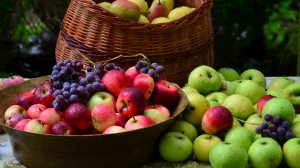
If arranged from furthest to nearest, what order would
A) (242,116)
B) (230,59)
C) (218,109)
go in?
(230,59) → (242,116) → (218,109)

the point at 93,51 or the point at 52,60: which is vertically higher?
the point at 93,51

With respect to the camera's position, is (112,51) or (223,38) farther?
(223,38)

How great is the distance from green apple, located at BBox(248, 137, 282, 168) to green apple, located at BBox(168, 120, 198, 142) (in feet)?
0.75

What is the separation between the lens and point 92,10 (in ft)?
6.71

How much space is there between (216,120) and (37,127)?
56 centimetres

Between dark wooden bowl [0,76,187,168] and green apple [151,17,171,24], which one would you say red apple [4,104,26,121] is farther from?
green apple [151,17,171,24]

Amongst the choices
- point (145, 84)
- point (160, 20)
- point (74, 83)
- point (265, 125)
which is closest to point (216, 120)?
point (265, 125)

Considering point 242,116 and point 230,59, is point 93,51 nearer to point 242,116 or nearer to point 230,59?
point 242,116

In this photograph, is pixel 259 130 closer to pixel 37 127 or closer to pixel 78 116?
pixel 78 116

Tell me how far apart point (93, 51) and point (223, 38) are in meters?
2.14

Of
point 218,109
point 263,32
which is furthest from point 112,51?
point 263,32

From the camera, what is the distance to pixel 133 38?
2068 mm

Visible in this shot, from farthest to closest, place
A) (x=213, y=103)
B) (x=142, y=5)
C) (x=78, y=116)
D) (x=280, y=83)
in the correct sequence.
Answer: (x=142, y=5) < (x=280, y=83) < (x=213, y=103) < (x=78, y=116)

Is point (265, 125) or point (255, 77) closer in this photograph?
point (265, 125)
